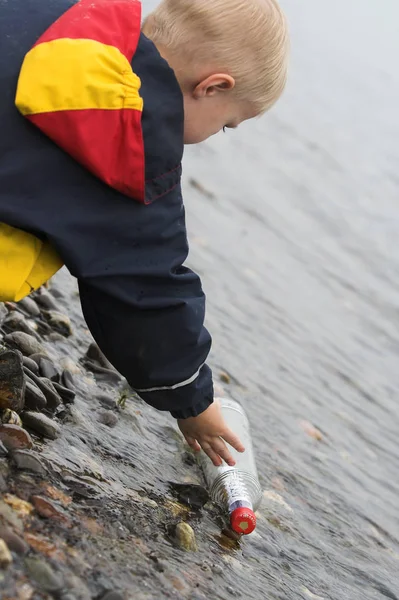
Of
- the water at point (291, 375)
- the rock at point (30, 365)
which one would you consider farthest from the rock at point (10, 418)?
the rock at point (30, 365)

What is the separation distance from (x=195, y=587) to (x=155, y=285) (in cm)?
109

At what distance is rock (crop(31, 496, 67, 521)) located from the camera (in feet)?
10.0

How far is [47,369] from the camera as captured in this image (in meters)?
4.25

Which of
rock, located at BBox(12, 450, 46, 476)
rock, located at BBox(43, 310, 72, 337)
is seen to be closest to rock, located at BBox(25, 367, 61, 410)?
rock, located at BBox(12, 450, 46, 476)

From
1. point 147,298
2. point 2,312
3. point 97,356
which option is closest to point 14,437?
point 147,298

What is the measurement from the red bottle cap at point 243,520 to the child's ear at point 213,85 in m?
1.70

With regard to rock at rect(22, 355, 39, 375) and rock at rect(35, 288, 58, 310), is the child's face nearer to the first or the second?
rock at rect(22, 355, 39, 375)

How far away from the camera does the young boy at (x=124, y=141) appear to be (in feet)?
9.89

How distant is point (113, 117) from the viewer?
3.02m

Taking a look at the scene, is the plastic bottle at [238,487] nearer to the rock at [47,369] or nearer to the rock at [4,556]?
the rock at [47,369]

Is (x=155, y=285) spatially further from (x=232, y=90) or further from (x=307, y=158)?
(x=307, y=158)

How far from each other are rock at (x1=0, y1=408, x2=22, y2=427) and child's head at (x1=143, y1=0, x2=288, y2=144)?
126 centimetres

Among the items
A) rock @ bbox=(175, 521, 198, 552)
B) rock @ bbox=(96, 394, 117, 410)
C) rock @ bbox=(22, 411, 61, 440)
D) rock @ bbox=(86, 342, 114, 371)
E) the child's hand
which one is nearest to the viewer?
rock @ bbox=(175, 521, 198, 552)

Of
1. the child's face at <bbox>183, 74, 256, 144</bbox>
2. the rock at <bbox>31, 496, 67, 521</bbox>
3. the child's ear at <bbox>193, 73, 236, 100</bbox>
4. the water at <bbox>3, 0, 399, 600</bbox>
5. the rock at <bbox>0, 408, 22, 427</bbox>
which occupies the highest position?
the child's ear at <bbox>193, 73, 236, 100</bbox>
